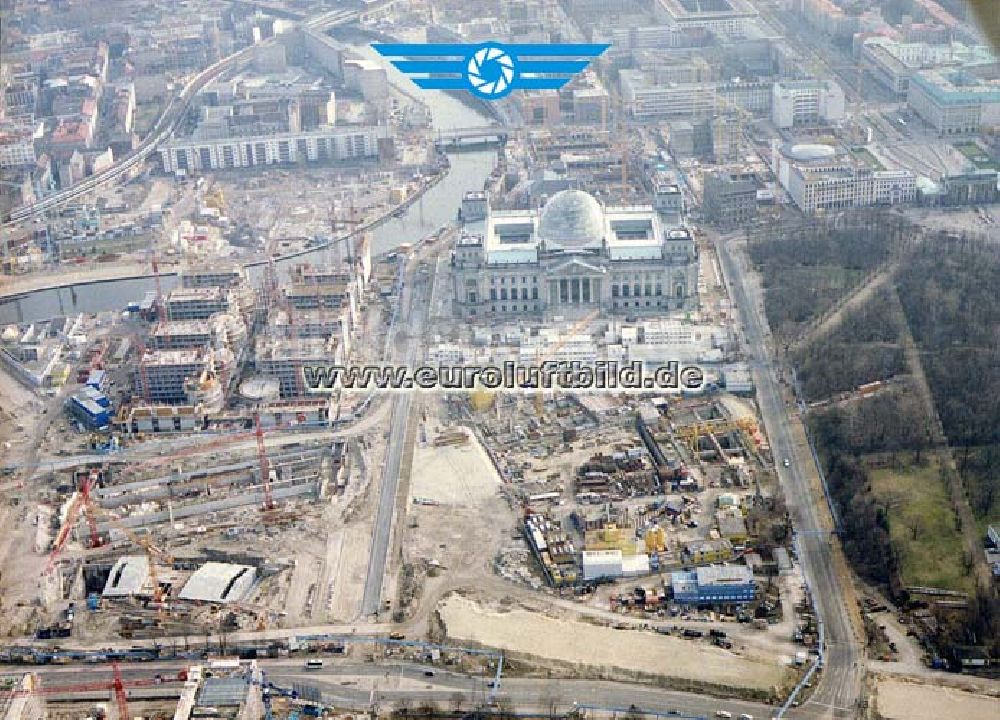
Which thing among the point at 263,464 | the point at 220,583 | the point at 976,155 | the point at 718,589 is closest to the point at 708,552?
the point at 718,589

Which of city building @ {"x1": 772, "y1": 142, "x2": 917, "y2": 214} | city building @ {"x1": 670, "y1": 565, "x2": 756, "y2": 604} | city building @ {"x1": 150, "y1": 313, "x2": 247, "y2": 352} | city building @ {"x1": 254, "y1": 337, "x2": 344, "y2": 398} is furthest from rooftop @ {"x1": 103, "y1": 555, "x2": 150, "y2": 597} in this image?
city building @ {"x1": 772, "y1": 142, "x2": 917, "y2": 214}

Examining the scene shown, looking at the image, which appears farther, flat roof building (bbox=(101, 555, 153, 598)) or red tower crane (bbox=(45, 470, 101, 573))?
red tower crane (bbox=(45, 470, 101, 573))

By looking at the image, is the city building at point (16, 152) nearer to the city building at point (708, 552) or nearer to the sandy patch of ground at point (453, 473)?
the sandy patch of ground at point (453, 473)

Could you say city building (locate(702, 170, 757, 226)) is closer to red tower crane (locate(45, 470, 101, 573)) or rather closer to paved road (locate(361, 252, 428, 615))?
paved road (locate(361, 252, 428, 615))

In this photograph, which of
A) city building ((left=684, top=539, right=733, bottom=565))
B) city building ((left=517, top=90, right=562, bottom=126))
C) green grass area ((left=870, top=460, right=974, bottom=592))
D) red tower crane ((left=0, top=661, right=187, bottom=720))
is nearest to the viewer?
red tower crane ((left=0, top=661, right=187, bottom=720))

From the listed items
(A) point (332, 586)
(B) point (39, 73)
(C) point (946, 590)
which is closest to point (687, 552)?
(C) point (946, 590)

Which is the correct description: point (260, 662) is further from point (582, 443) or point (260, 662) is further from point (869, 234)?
point (869, 234)

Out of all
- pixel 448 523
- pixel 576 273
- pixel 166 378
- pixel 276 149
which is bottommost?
pixel 448 523

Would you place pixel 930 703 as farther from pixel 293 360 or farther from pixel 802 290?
pixel 293 360
